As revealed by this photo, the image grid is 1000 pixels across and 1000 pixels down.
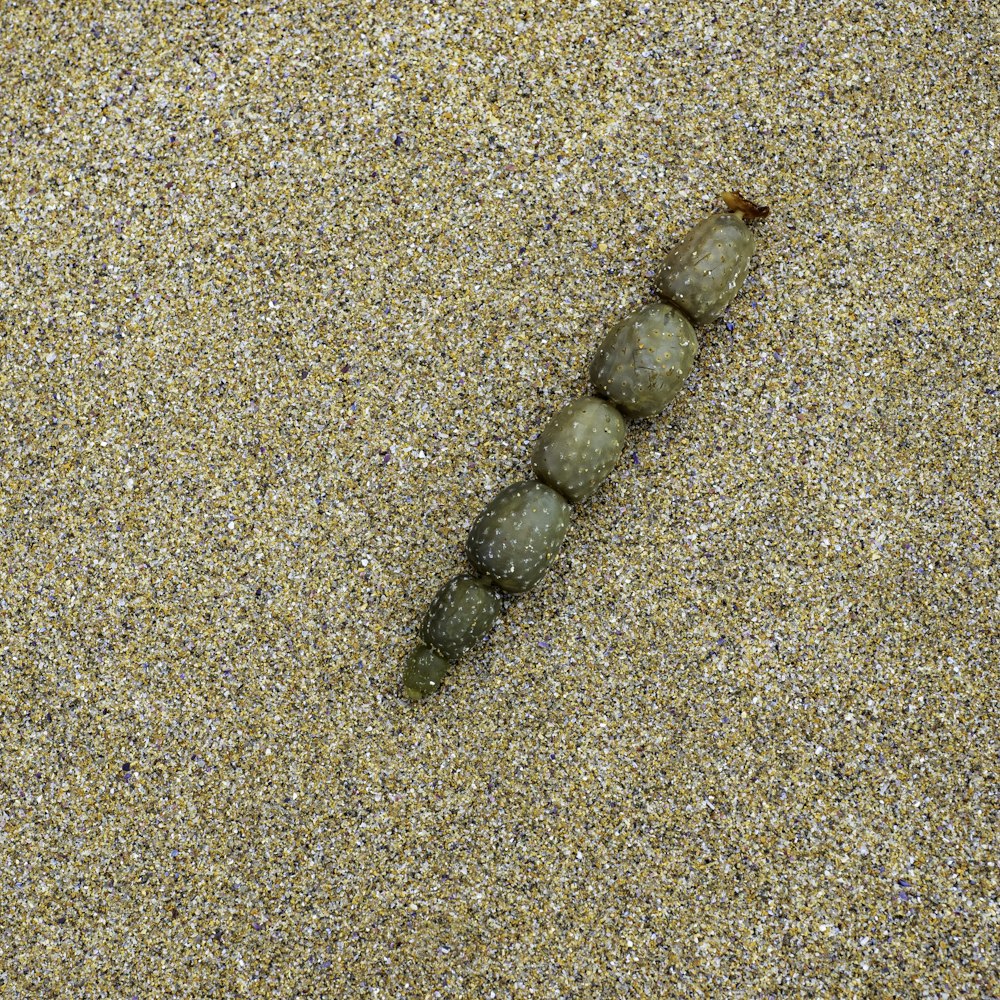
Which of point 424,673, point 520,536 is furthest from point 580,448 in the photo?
point 424,673

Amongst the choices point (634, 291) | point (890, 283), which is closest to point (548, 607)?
point (634, 291)

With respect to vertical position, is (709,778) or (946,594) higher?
(946,594)

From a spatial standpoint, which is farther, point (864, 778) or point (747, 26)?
point (747, 26)

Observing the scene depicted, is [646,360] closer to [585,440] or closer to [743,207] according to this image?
[585,440]

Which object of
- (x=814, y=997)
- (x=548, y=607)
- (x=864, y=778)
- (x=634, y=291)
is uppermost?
(x=634, y=291)

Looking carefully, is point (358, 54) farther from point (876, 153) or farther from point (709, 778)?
point (709, 778)

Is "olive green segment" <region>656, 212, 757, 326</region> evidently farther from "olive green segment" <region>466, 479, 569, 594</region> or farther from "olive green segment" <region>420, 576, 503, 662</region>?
"olive green segment" <region>420, 576, 503, 662</region>
